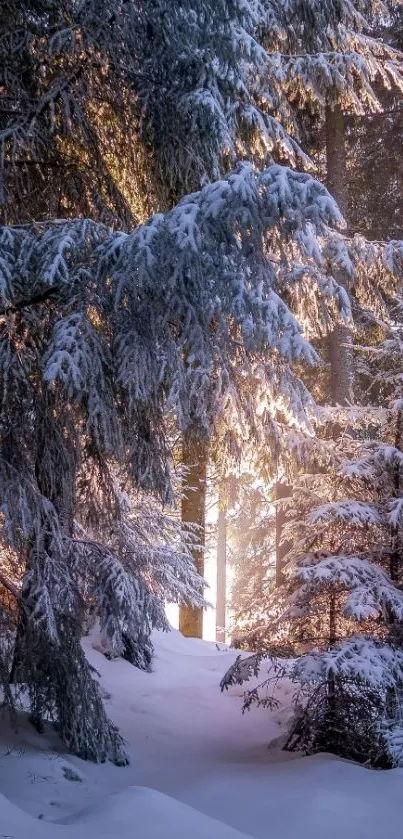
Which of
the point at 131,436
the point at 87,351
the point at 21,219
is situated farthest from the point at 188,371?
the point at 21,219

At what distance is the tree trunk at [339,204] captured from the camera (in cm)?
984

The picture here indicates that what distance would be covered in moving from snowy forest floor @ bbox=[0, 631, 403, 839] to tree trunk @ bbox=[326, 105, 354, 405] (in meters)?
4.15

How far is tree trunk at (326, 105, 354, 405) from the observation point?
984 cm

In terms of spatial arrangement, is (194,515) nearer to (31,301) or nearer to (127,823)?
(31,301)

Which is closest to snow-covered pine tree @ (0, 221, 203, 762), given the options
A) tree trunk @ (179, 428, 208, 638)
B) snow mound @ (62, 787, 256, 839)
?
snow mound @ (62, 787, 256, 839)

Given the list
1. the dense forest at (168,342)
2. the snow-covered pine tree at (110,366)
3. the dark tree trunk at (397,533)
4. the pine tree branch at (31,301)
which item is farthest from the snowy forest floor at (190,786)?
the pine tree branch at (31,301)

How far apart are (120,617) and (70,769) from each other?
3.62 ft

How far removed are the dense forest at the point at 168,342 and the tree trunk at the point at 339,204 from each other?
8.65 feet

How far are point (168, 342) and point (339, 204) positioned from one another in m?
6.23

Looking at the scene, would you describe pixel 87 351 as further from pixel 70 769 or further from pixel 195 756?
pixel 195 756

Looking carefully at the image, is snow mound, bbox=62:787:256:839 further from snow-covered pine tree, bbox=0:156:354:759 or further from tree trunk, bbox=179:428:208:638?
tree trunk, bbox=179:428:208:638

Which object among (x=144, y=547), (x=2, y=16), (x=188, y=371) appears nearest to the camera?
(x=188, y=371)

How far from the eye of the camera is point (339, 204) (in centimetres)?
986

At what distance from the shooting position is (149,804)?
3.94 metres
